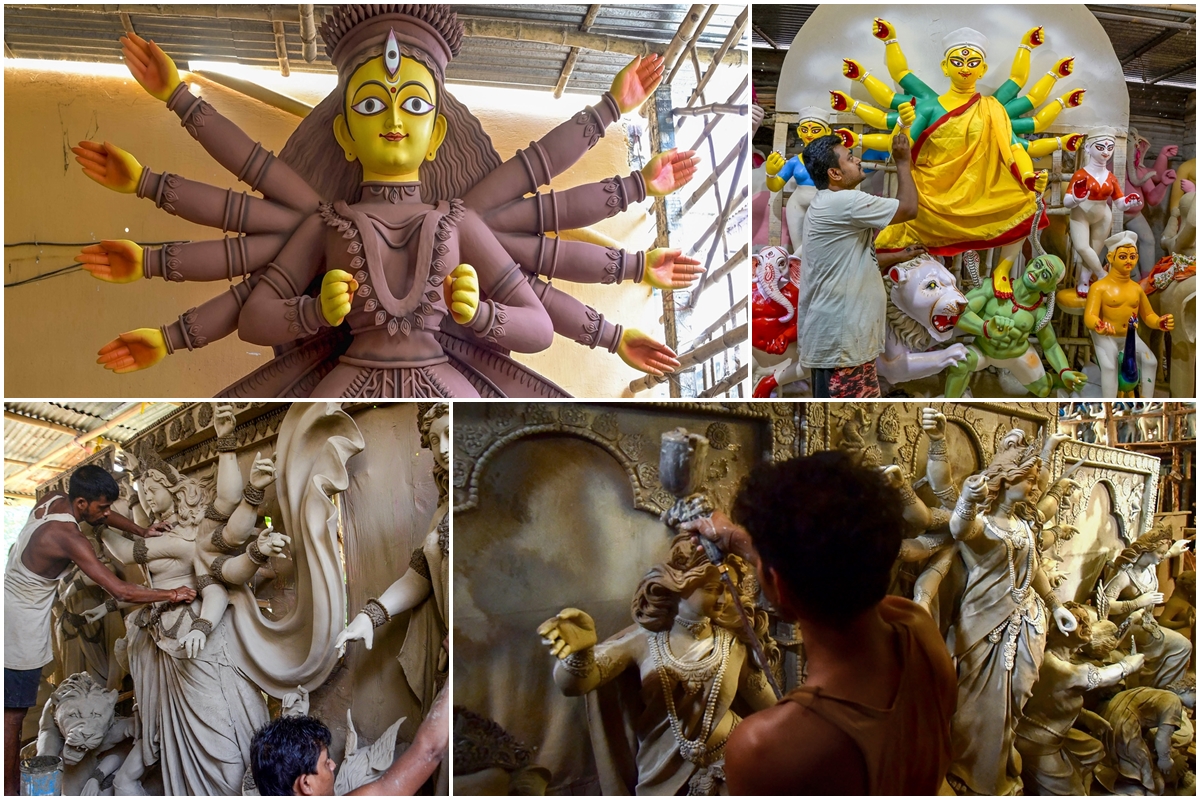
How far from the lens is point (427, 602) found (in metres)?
2.25

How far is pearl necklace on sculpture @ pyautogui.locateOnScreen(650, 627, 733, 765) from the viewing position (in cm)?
218

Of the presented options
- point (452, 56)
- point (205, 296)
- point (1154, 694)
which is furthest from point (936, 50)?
point (205, 296)

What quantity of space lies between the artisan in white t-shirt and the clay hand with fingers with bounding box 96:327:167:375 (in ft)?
4.80

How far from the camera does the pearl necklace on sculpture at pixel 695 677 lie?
2180 mm

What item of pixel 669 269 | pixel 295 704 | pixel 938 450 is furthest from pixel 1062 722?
pixel 295 704

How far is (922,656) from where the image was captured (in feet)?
6.40

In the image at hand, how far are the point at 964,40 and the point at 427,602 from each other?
1.85 metres

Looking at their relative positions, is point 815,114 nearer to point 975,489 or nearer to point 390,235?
point 975,489

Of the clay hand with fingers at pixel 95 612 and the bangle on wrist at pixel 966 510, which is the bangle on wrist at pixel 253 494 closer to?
the clay hand with fingers at pixel 95 612

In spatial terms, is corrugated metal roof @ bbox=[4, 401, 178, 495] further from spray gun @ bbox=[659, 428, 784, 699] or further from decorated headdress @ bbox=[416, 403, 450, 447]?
spray gun @ bbox=[659, 428, 784, 699]

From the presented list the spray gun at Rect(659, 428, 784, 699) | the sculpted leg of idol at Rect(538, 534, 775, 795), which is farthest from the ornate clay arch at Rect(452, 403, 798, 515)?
the sculpted leg of idol at Rect(538, 534, 775, 795)

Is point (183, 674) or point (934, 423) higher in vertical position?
point (934, 423)

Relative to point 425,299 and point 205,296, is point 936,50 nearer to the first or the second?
point 425,299

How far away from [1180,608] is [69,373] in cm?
270
